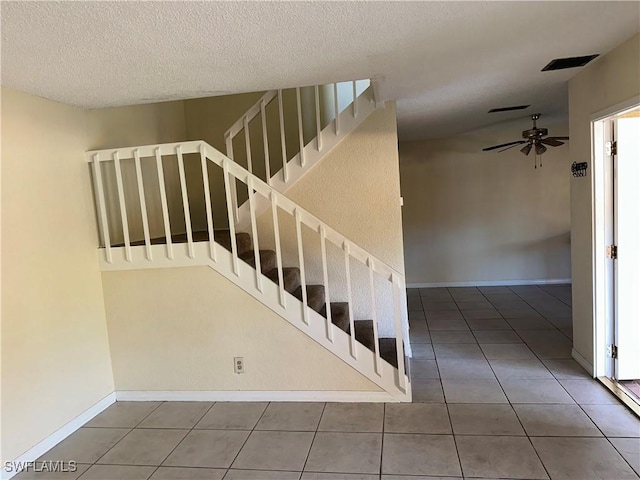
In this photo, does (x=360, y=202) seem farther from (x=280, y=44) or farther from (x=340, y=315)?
(x=280, y=44)

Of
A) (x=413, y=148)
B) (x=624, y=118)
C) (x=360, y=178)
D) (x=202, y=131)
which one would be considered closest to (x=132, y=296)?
(x=360, y=178)

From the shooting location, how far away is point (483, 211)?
612cm

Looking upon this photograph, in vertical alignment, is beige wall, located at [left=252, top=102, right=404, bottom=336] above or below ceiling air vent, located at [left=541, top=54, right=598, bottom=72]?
below

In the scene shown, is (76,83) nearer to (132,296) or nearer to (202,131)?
(132,296)

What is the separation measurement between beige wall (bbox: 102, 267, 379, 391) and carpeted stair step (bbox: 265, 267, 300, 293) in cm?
36

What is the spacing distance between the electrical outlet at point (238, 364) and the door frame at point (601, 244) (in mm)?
2570

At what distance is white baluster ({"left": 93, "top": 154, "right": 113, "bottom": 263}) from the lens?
9.64 ft

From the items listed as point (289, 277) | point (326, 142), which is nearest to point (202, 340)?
point (289, 277)

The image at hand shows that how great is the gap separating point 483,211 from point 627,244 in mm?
3336

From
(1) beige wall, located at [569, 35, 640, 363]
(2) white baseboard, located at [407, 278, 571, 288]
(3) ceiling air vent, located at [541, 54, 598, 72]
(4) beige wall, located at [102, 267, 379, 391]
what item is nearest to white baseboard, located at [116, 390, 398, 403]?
(4) beige wall, located at [102, 267, 379, 391]

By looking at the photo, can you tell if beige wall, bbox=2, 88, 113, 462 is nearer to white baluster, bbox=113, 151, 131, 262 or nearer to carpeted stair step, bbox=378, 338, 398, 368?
white baluster, bbox=113, 151, 131, 262

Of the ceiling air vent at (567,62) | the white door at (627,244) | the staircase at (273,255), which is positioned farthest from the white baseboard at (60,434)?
the ceiling air vent at (567,62)

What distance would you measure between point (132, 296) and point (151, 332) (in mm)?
303

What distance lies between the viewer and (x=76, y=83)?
7.71 feet
